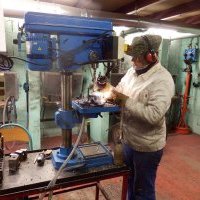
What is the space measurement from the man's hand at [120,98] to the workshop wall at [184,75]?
3819 millimetres

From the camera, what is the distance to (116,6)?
9.52ft

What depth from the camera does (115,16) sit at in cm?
275

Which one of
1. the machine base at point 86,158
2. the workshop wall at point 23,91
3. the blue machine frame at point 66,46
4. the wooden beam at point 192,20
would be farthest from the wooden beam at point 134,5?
the machine base at point 86,158

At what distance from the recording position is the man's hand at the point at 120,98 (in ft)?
4.20

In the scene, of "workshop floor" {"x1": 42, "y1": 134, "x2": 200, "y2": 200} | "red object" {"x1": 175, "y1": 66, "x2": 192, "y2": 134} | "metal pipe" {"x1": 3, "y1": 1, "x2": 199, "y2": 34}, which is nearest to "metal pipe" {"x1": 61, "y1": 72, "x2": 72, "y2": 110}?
"metal pipe" {"x1": 3, "y1": 1, "x2": 199, "y2": 34}

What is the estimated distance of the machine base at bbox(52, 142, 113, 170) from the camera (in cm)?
126

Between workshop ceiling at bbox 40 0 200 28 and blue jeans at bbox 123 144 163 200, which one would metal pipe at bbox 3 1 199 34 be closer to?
workshop ceiling at bbox 40 0 200 28

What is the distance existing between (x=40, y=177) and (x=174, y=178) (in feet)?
7.22

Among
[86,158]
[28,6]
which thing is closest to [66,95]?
[86,158]

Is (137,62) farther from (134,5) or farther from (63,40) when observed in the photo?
(134,5)

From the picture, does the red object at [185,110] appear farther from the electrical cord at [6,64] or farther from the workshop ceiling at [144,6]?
the electrical cord at [6,64]

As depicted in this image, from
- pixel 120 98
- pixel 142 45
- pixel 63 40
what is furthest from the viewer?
pixel 142 45

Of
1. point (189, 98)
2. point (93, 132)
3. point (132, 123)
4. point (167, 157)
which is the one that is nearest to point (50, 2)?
point (132, 123)

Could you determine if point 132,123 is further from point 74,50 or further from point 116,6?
point 116,6
